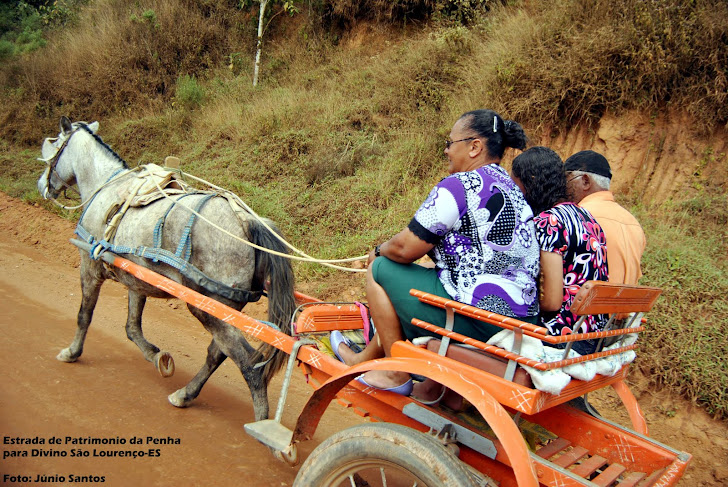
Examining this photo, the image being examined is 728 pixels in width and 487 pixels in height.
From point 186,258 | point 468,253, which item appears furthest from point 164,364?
point 468,253

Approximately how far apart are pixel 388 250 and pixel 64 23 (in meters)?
18.0

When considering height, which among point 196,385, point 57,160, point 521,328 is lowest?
point 196,385

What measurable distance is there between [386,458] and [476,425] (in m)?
0.64

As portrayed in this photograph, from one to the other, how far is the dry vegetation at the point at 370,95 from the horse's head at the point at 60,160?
2885mm

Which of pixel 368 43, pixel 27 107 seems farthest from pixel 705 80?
pixel 27 107

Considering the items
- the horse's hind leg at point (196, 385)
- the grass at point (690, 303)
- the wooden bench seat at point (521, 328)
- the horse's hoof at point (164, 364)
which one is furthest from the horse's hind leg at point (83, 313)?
the grass at point (690, 303)

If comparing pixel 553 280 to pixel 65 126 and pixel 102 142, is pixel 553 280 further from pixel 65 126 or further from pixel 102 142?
pixel 65 126

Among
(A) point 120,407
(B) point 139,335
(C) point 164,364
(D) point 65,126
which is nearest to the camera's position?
(A) point 120,407

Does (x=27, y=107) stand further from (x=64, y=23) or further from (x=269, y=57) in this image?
(x=269, y=57)

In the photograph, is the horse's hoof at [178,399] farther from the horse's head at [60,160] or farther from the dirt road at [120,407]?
the horse's head at [60,160]

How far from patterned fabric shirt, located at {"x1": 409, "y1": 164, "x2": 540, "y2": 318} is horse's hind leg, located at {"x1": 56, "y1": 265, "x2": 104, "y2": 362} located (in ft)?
11.0

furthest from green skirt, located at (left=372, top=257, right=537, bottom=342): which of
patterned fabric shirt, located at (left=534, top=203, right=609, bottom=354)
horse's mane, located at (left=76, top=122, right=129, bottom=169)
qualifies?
horse's mane, located at (left=76, top=122, right=129, bottom=169)

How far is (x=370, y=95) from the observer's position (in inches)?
371

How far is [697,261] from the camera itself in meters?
4.73
